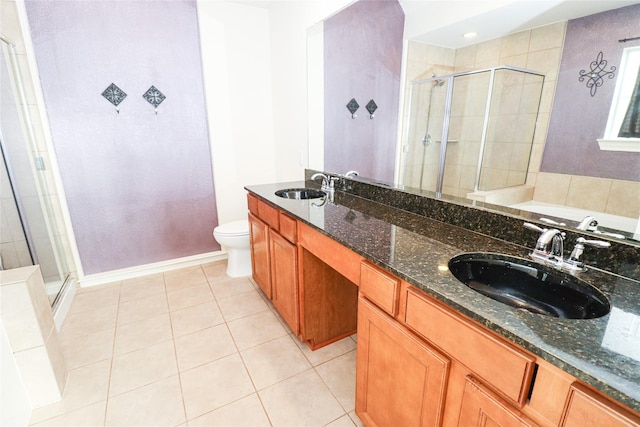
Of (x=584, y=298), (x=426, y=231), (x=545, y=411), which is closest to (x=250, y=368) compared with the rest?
(x=426, y=231)

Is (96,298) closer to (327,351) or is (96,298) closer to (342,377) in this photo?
(327,351)

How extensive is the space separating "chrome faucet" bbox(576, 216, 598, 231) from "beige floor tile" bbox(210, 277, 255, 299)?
7.27 ft

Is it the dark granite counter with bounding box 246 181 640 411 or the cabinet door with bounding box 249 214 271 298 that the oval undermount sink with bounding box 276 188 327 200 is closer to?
the cabinet door with bounding box 249 214 271 298

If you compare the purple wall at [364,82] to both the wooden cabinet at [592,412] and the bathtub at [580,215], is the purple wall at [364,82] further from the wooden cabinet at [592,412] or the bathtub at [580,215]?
the wooden cabinet at [592,412]

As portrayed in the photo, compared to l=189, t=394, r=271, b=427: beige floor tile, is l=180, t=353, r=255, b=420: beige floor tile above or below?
above

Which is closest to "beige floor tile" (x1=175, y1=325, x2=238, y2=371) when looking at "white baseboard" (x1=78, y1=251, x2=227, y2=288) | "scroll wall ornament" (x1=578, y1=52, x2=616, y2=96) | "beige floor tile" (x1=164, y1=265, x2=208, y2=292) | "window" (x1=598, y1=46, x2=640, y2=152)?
"beige floor tile" (x1=164, y1=265, x2=208, y2=292)

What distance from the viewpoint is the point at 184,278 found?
2779 millimetres

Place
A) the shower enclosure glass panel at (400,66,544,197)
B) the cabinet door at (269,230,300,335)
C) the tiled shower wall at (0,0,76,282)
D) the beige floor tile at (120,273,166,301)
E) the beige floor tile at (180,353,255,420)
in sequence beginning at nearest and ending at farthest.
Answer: the beige floor tile at (180,353,255,420)
the shower enclosure glass panel at (400,66,544,197)
the cabinet door at (269,230,300,335)
the tiled shower wall at (0,0,76,282)
the beige floor tile at (120,273,166,301)

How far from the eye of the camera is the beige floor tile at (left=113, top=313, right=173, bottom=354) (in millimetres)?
1932

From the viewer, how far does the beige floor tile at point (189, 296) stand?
2.37 meters

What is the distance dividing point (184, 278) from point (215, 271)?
27 centimetres

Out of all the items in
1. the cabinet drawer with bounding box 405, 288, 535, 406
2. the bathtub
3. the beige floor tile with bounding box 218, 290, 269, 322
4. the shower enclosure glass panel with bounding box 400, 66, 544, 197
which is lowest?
the beige floor tile with bounding box 218, 290, 269, 322

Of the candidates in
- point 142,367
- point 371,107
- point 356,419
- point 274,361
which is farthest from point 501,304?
point 142,367

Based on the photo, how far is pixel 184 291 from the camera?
2562 millimetres
